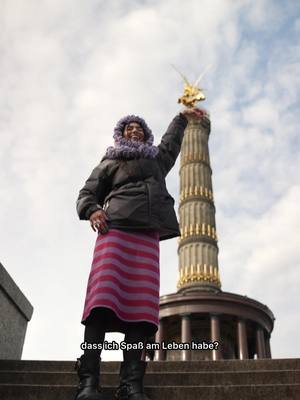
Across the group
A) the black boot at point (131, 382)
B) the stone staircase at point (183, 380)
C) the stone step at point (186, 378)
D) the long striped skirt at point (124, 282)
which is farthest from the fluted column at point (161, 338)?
the black boot at point (131, 382)

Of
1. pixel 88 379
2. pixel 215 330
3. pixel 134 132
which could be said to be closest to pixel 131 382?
pixel 88 379

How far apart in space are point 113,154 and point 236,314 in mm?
14535

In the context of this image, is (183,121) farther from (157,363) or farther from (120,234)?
(157,363)

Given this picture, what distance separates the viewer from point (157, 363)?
156 inches

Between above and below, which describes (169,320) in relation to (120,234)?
above

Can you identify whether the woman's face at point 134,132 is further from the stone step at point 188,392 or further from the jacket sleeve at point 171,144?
the stone step at point 188,392

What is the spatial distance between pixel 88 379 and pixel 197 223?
18516mm

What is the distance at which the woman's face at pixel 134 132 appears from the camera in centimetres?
362

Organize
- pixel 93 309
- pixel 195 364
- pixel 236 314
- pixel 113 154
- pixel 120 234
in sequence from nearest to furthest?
1. pixel 93 309
2. pixel 120 234
3. pixel 113 154
4. pixel 195 364
5. pixel 236 314

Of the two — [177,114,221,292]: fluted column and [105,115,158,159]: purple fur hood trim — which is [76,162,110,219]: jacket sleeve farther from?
Answer: [177,114,221,292]: fluted column

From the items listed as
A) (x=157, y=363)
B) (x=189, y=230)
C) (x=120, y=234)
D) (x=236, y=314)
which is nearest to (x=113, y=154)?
(x=120, y=234)

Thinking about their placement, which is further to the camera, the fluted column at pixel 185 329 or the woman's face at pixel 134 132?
the fluted column at pixel 185 329

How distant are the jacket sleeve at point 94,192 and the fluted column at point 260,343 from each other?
15.4 metres

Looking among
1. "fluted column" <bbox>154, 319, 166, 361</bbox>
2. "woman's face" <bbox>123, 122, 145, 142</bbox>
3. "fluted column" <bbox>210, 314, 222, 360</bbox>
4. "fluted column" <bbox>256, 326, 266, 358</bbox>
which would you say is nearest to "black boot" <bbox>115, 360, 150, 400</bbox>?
"woman's face" <bbox>123, 122, 145, 142</bbox>
